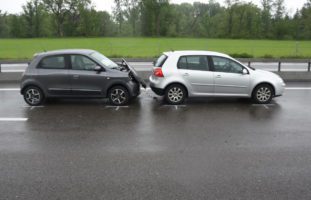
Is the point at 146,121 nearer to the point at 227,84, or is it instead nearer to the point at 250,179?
the point at 227,84

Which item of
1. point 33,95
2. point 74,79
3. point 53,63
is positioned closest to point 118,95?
point 74,79

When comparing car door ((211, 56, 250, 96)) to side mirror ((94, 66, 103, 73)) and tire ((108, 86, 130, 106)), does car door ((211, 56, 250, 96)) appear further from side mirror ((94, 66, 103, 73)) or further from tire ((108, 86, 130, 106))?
side mirror ((94, 66, 103, 73))

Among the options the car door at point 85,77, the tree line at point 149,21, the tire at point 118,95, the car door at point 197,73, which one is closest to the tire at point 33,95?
the car door at point 85,77

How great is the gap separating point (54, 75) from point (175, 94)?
146 inches

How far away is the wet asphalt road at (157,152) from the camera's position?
4.90m

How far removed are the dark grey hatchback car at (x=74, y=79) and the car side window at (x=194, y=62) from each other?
1.72 m

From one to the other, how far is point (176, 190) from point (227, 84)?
631cm

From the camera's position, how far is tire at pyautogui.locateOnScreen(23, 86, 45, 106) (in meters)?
10.7

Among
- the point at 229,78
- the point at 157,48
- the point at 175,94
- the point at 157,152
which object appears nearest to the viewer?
the point at 157,152

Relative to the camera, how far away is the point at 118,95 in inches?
418

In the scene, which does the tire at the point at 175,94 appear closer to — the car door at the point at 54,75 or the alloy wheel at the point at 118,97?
the alloy wheel at the point at 118,97

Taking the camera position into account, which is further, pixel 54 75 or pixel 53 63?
pixel 53 63

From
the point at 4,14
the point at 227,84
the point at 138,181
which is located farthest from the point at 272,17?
the point at 138,181

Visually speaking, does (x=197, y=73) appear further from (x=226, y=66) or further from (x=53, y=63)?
(x=53, y=63)
